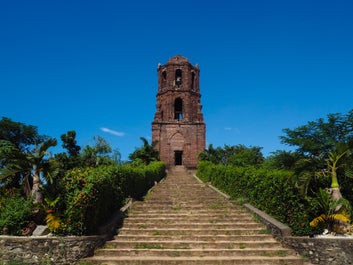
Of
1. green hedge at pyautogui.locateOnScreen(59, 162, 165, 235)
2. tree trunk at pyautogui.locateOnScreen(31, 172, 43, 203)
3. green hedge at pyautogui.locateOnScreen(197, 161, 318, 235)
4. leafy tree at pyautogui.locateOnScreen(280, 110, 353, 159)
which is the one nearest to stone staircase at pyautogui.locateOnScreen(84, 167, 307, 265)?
green hedge at pyautogui.locateOnScreen(197, 161, 318, 235)

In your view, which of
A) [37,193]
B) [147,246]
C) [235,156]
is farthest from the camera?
[235,156]

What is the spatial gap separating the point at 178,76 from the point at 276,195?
91.4 feet

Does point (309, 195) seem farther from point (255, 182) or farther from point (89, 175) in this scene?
point (89, 175)

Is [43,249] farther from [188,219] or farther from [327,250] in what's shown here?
[327,250]

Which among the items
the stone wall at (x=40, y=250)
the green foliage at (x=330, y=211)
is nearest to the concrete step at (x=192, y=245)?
the stone wall at (x=40, y=250)

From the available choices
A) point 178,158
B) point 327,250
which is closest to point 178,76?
point 178,158

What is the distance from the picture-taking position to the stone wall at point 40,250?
25.0ft

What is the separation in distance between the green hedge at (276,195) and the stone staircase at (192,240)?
70 cm

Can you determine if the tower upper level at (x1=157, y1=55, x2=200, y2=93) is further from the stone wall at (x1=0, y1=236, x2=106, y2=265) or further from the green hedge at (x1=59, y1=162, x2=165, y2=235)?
the stone wall at (x1=0, y1=236, x2=106, y2=265)

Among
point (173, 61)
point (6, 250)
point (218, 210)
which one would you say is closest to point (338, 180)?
point (218, 210)

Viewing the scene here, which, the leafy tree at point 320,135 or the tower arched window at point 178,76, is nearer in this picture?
the leafy tree at point 320,135

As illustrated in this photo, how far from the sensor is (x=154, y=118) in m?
34.6

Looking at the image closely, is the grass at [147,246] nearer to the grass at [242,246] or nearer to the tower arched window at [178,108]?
the grass at [242,246]

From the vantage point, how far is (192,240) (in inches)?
366
